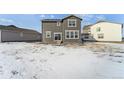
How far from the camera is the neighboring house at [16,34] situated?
2.90m

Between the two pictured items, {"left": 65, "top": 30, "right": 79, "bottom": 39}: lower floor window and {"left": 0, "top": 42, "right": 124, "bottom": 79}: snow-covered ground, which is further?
{"left": 65, "top": 30, "right": 79, "bottom": 39}: lower floor window

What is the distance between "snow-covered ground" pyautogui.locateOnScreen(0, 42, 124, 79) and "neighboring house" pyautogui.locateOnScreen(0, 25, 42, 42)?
8 centimetres

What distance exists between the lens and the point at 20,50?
2924mm

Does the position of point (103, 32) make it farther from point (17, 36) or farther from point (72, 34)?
point (17, 36)

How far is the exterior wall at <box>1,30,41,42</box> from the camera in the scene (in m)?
2.92

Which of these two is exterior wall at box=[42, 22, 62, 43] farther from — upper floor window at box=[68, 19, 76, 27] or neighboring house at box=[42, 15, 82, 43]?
upper floor window at box=[68, 19, 76, 27]

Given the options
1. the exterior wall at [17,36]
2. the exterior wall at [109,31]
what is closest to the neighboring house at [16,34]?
the exterior wall at [17,36]

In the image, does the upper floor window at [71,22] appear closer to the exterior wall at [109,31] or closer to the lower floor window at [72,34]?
the lower floor window at [72,34]

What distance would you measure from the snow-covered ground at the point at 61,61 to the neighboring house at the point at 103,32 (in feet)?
0.34

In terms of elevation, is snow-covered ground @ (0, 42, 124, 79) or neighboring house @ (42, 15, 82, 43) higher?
neighboring house @ (42, 15, 82, 43)

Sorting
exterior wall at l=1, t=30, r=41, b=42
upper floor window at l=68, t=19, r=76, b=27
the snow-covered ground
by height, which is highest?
upper floor window at l=68, t=19, r=76, b=27

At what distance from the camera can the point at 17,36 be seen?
2.97 meters

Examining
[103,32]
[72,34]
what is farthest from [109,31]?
[72,34]

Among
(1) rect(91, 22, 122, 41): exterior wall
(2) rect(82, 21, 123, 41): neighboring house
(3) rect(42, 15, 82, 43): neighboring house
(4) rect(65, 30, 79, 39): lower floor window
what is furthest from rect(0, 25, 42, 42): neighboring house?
(1) rect(91, 22, 122, 41): exterior wall
